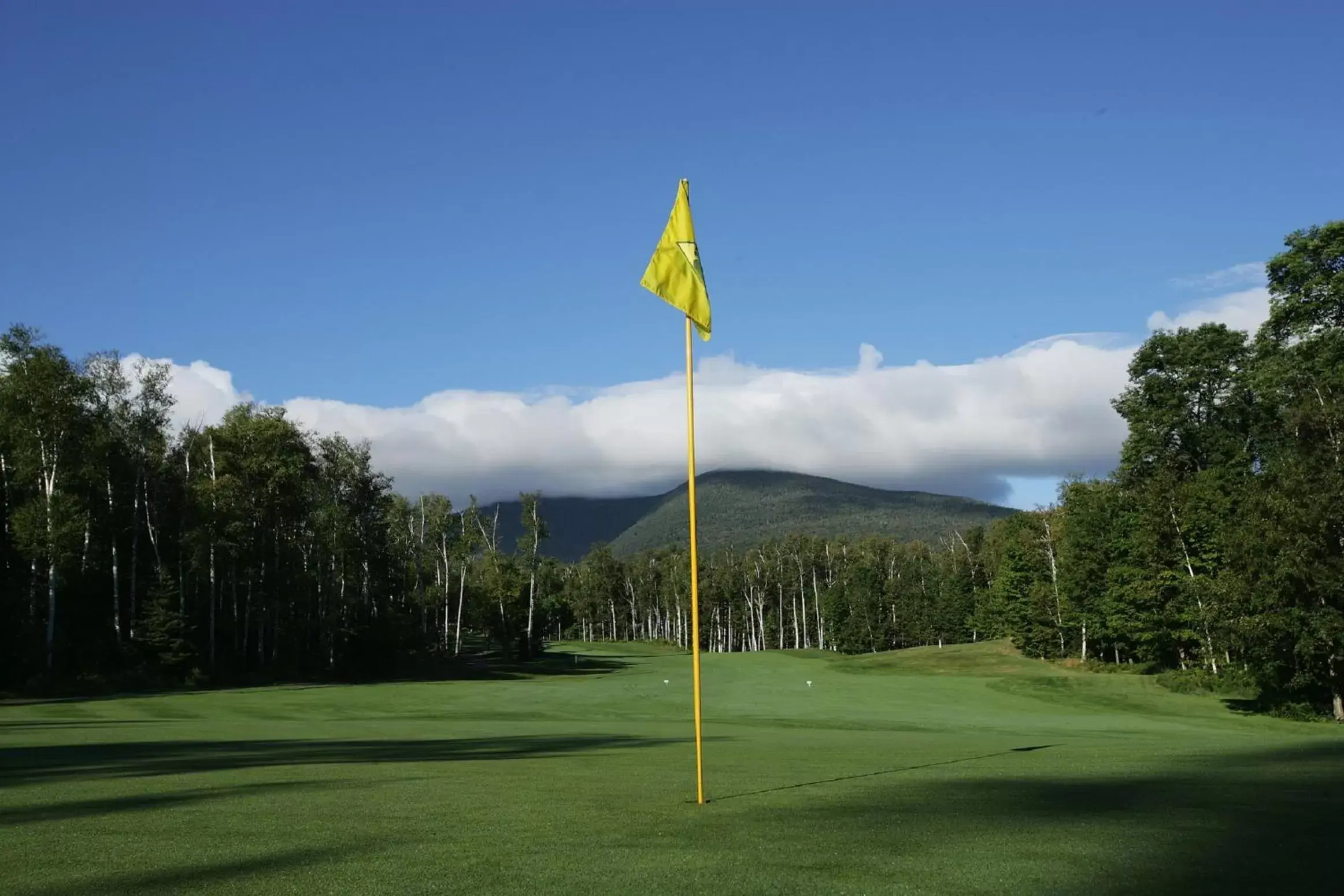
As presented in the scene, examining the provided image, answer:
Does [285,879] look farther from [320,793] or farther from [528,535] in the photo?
[528,535]

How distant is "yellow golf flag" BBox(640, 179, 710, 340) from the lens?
44.1 feet

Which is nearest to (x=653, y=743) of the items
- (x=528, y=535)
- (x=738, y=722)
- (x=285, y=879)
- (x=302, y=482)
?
(x=738, y=722)

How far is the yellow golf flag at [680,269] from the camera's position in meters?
13.4

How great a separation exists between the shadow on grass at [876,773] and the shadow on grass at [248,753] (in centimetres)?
799

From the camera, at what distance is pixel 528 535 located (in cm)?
10738

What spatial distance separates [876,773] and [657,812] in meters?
6.38

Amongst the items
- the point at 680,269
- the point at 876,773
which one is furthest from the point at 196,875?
the point at 876,773

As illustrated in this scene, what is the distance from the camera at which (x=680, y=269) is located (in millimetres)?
13586

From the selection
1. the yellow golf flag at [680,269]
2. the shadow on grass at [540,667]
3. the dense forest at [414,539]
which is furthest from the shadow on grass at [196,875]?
the shadow on grass at [540,667]

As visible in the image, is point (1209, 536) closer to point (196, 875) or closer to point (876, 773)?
point (876, 773)

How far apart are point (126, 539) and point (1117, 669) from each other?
6360 cm

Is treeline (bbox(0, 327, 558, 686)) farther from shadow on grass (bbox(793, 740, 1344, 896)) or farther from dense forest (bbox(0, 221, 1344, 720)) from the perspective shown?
shadow on grass (bbox(793, 740, 1344, 896))

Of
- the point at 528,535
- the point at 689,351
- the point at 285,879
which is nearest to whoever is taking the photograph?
the point at 285,879

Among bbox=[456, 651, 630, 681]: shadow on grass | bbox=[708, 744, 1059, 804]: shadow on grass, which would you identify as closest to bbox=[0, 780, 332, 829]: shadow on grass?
bbox=[708, 744, 1059, 804]: shadow on grass
